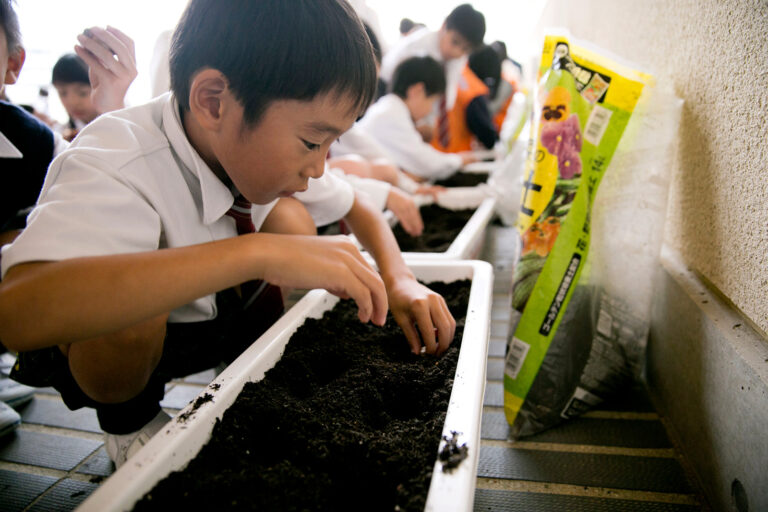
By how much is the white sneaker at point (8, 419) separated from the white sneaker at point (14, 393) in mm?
56

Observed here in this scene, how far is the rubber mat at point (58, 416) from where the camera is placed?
1006 millimetres

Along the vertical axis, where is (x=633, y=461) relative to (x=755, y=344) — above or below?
below

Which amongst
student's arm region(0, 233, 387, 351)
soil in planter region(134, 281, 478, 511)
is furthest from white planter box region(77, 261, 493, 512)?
student's arm region(0, 233, 387, 351)

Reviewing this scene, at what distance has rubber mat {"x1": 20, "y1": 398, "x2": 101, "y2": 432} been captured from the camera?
101 cm

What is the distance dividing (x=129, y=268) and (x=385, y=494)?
355 mm

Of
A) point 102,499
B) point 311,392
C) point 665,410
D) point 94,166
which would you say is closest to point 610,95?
point 665,410

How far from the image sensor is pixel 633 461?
83 centimetres

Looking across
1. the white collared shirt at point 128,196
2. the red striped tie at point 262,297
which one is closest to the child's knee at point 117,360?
the white collared shirt at point 128,196

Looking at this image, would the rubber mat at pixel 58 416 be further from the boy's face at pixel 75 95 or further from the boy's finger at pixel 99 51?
the boy's face at pixel 75 95

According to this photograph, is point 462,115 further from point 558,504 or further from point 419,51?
point 558,504

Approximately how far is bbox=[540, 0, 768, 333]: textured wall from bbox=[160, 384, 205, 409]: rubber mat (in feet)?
3.51

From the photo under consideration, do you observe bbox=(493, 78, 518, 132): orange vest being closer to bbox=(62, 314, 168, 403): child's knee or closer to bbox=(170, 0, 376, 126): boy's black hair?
bbox=(170, 0, 376, 126): boy's black hair

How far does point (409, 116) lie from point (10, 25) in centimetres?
173

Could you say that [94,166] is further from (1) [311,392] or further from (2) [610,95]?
(2) [610,95]
